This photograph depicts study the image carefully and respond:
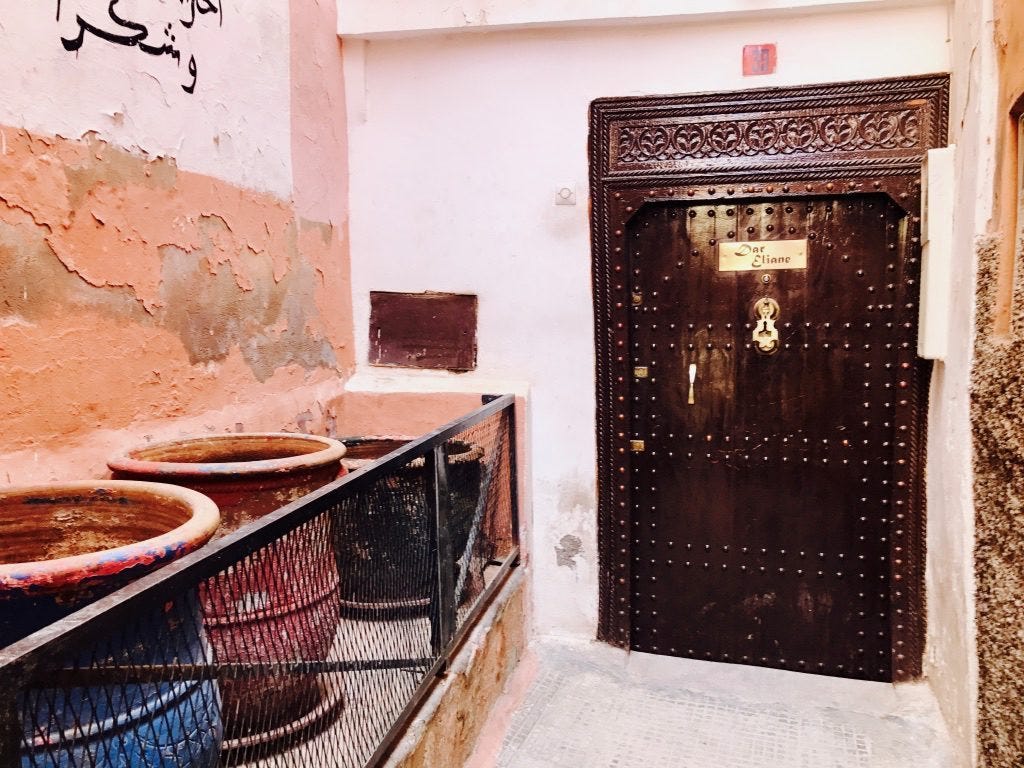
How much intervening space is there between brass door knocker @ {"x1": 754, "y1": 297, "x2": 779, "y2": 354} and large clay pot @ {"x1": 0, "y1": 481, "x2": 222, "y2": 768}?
7.51ft

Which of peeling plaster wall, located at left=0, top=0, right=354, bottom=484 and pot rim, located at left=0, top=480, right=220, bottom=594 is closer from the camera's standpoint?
pot rim, located at left=0, top=480, right=220, bottom=594

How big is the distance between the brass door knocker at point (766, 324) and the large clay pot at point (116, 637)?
2290 mm

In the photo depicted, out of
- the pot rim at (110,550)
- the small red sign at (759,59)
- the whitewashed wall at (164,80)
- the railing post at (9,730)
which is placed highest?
the small red sign at (759,59)

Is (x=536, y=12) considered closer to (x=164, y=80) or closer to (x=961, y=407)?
(x=164, y=80)

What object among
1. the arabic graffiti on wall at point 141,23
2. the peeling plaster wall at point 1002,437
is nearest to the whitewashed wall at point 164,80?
the arabic graffiti on wall at point 141,23

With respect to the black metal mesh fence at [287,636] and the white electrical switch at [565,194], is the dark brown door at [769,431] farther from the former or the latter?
the black metal mesh fence at [287,636]

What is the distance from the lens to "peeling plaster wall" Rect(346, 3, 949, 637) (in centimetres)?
302

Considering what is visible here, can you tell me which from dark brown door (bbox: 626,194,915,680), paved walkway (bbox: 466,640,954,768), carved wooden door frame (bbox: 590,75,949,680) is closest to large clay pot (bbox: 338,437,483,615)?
paved walkway (bbox: 466,640,954,768)

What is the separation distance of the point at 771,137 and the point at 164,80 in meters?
2.18

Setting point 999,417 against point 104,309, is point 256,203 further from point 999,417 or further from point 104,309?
point 999,417

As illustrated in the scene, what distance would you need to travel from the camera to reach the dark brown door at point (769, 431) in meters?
2.86

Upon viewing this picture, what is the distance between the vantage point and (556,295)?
312cm

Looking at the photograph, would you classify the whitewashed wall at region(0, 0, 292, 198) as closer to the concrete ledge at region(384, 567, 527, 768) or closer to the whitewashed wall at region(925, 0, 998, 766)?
the concrete ledge at region(384, 567, 527, 768)

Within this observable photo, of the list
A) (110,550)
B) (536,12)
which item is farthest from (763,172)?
(110,550)
